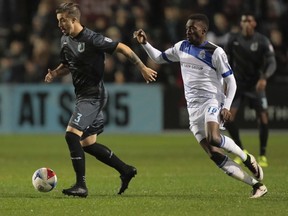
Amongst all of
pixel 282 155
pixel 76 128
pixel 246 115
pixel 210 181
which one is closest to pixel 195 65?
pixel 76 128

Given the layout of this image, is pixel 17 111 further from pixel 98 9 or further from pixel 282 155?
pixel 282 155

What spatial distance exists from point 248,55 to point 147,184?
4.18m

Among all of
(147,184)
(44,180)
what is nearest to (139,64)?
(44,180)

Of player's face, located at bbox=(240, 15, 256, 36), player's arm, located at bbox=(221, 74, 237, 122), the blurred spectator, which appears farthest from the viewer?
the blurred spectator

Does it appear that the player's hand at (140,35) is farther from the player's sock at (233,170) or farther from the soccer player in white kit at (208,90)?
the player's sock at (233,170)

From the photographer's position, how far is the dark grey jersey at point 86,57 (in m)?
10.1

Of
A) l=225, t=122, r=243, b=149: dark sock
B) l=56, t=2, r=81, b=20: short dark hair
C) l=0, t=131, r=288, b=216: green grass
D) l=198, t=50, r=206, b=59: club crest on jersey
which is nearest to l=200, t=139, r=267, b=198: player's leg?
l=0, t=131, r=288, b=216: green grass

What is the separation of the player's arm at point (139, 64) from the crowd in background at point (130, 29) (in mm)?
11623

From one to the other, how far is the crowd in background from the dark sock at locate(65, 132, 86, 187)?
38.6 feet

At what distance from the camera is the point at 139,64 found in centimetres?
984

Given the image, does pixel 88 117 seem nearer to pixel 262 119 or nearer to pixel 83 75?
pixel 83 75

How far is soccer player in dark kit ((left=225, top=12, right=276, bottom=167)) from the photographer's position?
14.9m

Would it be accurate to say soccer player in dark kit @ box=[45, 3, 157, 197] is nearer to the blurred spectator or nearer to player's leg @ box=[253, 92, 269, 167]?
player's leg @ box=[253, 92, 269, 167]

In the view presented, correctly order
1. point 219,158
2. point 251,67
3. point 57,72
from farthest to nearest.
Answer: point 251,67 < point 57,72 < point 219,158
